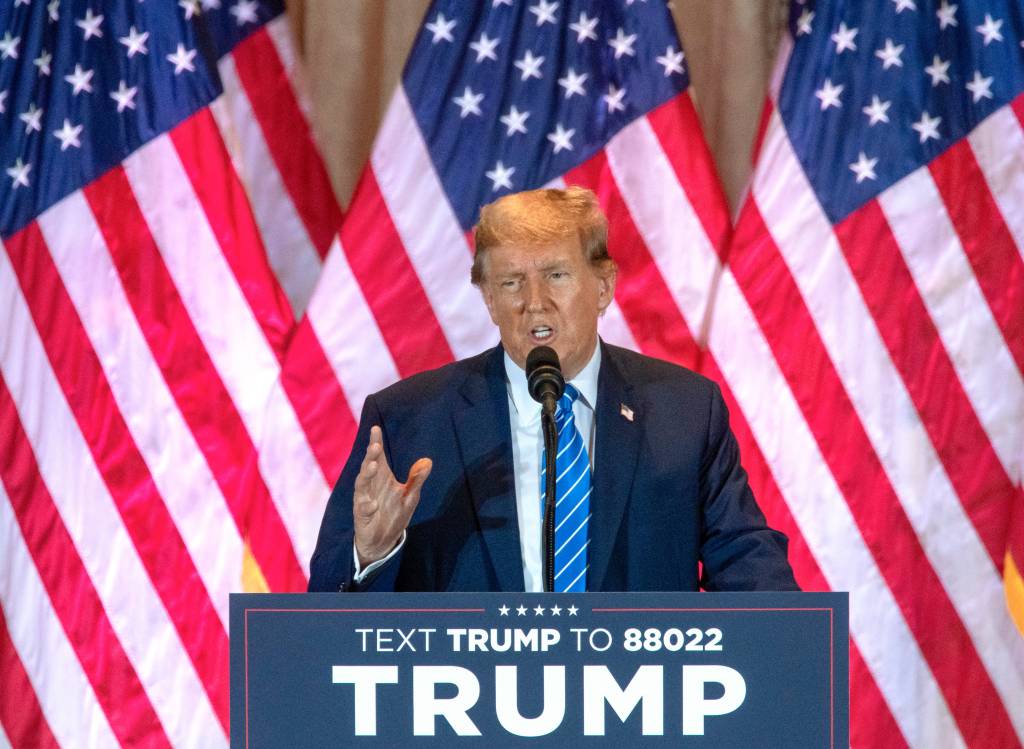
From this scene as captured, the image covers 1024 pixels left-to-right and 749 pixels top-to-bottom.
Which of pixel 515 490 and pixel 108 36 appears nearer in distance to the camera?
pixel 515 490

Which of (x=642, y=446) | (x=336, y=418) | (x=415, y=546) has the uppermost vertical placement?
(x=336, y=418)

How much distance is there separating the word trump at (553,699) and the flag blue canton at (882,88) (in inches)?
85.1

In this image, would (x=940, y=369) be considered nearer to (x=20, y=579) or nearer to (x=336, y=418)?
(x=336, y=418)

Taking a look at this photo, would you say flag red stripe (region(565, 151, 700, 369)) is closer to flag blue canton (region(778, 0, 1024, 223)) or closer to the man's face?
flag blue canton (region(778, 0, 1024, 223))

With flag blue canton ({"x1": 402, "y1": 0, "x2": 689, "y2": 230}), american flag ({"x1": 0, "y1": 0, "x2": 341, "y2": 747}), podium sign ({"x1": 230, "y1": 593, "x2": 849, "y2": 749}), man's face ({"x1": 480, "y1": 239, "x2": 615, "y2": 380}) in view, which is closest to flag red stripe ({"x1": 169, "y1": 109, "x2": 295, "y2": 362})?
american flag ({"x1": 0, "y1": 0, "x2": 341, "y2": 747})

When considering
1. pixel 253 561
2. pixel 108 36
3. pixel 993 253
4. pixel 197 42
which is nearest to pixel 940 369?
pixel 993 253

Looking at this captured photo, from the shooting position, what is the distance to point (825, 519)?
3572 millimetres

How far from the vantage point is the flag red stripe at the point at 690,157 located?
3.64 metres

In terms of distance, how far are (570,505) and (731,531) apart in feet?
1.00

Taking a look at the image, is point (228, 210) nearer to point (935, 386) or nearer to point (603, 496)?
point (603, 496)

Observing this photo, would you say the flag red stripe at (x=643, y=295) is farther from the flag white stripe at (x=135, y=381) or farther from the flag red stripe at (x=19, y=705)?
the flag red stripe at (x=19, y=705)

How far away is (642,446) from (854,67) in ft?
5.29

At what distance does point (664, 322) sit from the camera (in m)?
3.67

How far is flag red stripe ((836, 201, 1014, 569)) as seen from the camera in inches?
141
